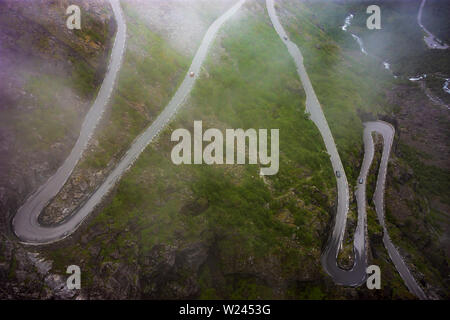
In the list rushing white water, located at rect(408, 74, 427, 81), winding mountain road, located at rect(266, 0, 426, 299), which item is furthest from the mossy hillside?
rushing white water, located at rect(408, 74, 427, 81)

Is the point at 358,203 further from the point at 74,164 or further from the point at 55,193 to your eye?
the point at 55,193

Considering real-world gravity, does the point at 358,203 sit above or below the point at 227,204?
below

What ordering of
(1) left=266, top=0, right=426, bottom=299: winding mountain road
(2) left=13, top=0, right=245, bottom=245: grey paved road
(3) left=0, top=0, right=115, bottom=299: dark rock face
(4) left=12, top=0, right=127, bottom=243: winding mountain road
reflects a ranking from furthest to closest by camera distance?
1. (1) left=266, top=0, right=426, bottom=299: winding mountain road
2. (2) left=13, top=0, right=245, bottom=245: grey paved road
3. (4) left=12, top=0, right=127, bottom=243: winding mountain road
4. (3) left=0, top=0, right=115, bottom=299: dark rock face

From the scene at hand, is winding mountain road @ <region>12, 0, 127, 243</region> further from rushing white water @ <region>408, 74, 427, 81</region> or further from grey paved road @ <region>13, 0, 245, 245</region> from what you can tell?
rushing white water @ <region>408, 74, 427, 81</region>

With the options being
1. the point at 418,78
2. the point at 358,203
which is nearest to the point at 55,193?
the point at 358,203

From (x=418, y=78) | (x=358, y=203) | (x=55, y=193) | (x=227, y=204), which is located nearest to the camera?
(x=55, y=193)

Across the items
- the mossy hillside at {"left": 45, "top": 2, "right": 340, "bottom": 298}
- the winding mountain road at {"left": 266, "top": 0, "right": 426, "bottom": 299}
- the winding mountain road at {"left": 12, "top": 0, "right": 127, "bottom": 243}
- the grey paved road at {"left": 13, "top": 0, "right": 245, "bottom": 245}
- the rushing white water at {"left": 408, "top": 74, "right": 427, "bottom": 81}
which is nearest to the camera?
the winding mountain road at {"left": 12, "top": 0, "right": 127, "bottom": 243}

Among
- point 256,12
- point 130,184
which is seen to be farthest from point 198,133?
point 256,12

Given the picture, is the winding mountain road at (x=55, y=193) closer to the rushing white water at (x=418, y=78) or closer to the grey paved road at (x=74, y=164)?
the grey paved road at (x=74, y=164)
